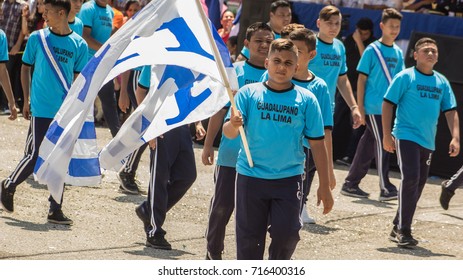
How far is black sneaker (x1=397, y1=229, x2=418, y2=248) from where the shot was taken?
1036cm

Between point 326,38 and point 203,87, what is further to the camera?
point 326,38

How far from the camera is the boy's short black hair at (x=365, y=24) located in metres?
15.0

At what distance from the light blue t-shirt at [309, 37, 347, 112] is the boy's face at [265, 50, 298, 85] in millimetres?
3825

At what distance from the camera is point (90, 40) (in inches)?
504

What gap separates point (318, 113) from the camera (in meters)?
7.45

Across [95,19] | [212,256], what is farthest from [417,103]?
[95,19]

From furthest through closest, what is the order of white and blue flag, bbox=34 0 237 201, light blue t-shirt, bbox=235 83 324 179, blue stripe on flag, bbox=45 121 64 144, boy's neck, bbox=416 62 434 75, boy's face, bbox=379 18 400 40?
1. boy's face, bbox=379 18 400 40
2. boy's neck, bbox=416 62 434 75
3. blue stripe on flag, bbox=45 121 64 144
4. white and blue flag, bbox=34 0 237 201
5. light blue t-shirt, bbox=235 83 324 179

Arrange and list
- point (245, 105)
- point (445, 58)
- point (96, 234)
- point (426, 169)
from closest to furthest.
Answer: point (245, 105) → point (96, 234) → point (426, 169) → point (445, 58)

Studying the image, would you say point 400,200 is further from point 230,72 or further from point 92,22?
point 92,22

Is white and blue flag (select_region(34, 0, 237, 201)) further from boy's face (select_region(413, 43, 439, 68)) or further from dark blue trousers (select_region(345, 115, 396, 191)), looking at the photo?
dark blue trousers (select_region(345, 115, 396, 191))

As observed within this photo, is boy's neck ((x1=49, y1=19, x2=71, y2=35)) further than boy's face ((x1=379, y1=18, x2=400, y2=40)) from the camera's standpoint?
No

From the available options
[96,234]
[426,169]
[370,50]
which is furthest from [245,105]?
[370,50]

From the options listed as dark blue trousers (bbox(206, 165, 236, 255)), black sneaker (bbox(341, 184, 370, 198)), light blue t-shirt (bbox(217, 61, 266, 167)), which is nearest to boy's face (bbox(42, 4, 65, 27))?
light blue t-shirt (bbox(217, 61, 266, 167))

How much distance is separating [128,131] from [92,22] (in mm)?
4983
